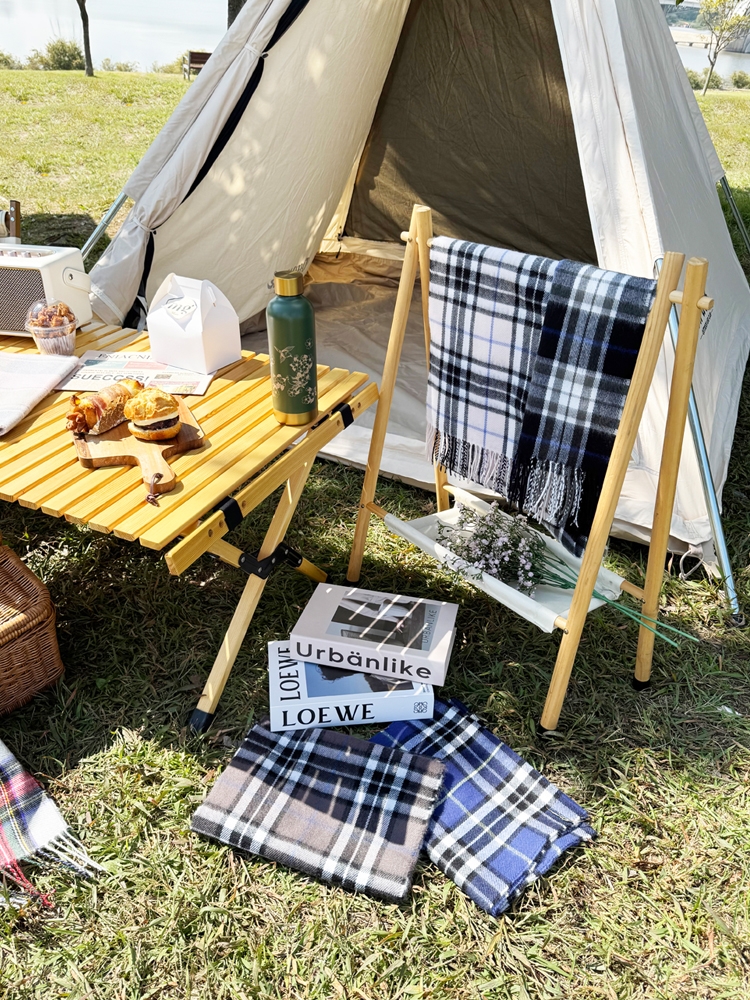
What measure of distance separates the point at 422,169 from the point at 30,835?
11.8 ft

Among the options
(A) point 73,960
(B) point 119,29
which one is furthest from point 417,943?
(B) point 119,29

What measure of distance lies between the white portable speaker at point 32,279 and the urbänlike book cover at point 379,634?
1119 mm

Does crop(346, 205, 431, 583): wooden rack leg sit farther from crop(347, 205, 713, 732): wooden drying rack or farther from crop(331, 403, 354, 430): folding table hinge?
crop(331, 403, 354, 430): folding table hinge

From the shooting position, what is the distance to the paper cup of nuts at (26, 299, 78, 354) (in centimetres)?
203

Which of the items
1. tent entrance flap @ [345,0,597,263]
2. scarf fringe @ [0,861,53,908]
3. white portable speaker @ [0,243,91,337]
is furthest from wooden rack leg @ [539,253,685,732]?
tent entrance flap @ [345,0,597,263]

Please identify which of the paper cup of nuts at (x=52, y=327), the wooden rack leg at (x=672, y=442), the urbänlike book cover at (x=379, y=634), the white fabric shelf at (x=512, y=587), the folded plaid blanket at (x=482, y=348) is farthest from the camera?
the paper cup of nuts at (x=52, y=327)

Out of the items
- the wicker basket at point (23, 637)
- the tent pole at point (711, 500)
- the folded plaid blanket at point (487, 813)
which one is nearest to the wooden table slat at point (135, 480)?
the wicker basket at point (23, 637)

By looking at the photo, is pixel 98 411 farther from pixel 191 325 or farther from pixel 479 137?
pixel 479 137

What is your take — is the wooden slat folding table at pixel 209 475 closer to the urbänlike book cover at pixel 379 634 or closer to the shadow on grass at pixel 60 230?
the urbänlike book cover at pixel 379 634

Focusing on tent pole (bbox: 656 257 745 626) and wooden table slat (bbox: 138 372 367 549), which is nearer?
wooden table slat (bbox: 138 372 367 549)

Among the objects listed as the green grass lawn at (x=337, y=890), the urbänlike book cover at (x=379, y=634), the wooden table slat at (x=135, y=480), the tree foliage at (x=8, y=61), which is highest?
the tree foliage at (x=8, y=61)

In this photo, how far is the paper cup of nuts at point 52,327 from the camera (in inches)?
79.9

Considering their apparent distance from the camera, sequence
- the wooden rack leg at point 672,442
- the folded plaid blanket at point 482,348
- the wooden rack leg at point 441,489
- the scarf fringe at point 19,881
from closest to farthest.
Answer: the wooden rack leg at point 672,442 < the scarf fringe at point 19,881 < the folded plaid blanket at point 482,348 < the wooden rack leg at point 441,489

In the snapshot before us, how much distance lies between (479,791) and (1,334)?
1.79 metres
